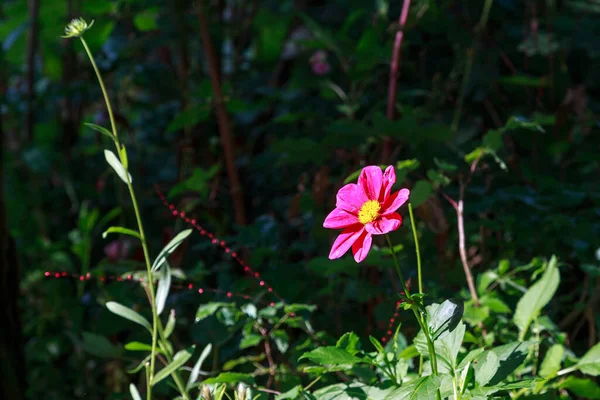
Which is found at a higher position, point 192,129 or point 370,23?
point 370,23

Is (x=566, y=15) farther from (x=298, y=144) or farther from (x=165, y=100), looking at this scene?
(x=165, y=100)

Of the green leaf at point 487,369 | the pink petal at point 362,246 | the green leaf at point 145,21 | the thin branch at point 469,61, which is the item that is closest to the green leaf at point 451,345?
the green leaf at point 487,369

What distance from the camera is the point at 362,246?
0.72 metres

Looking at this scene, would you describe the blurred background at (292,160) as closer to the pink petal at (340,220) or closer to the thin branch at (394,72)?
the thin branch at (394,72)

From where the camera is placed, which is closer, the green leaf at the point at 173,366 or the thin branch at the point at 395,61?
the green leaf at the point at 173,366

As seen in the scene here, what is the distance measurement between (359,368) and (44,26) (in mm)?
2070

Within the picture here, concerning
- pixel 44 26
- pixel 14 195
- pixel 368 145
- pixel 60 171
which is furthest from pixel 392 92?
pixel 44 26

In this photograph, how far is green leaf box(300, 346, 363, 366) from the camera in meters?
0.75

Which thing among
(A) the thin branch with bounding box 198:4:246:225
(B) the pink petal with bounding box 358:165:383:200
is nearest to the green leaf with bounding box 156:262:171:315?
(B) the pink petal with bounding box 358:165:383:200

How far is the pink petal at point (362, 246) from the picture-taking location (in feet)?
2.28

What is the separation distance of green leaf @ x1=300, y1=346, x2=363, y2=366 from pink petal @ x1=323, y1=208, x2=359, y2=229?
0.43 feet

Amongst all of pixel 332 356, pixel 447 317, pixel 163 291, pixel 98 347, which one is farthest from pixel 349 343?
pixel 98 347

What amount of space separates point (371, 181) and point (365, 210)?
0.03m

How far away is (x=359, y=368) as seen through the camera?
89cm
